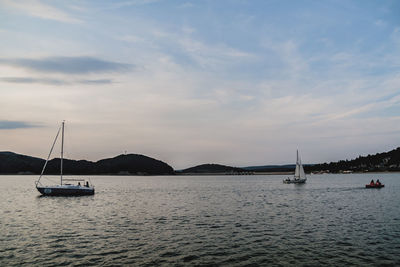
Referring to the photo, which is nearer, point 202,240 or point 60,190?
point 202,240

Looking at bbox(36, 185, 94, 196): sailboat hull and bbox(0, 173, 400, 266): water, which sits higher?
bbox(36, 185, 94, 196): sailboat hull

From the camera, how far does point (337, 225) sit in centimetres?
4109

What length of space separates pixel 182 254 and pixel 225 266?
5.07 metres

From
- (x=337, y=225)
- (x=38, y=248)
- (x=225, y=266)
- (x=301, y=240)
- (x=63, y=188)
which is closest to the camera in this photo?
(x=225, y=266)

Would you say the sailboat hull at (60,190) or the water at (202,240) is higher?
the sailboat hull at (60,190)

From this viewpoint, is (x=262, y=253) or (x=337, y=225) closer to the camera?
(x=262, y=253)

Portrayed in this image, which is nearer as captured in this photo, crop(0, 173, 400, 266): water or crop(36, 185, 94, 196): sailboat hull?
crop(0, 173, 400, 266): water

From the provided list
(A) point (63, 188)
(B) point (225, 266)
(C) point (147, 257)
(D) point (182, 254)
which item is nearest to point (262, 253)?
(B) point (225, 266)

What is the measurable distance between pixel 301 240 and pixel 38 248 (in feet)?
87.0

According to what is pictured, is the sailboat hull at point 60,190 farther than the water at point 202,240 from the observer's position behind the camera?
Yes

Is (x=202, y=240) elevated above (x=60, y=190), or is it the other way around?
(x=60, y=190)

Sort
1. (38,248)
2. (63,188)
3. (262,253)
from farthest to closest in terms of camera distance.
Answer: (63,188) → (38,248) → (262,253)

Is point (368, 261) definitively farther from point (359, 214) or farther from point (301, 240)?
point (359, 214)

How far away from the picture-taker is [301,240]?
1268 inches
